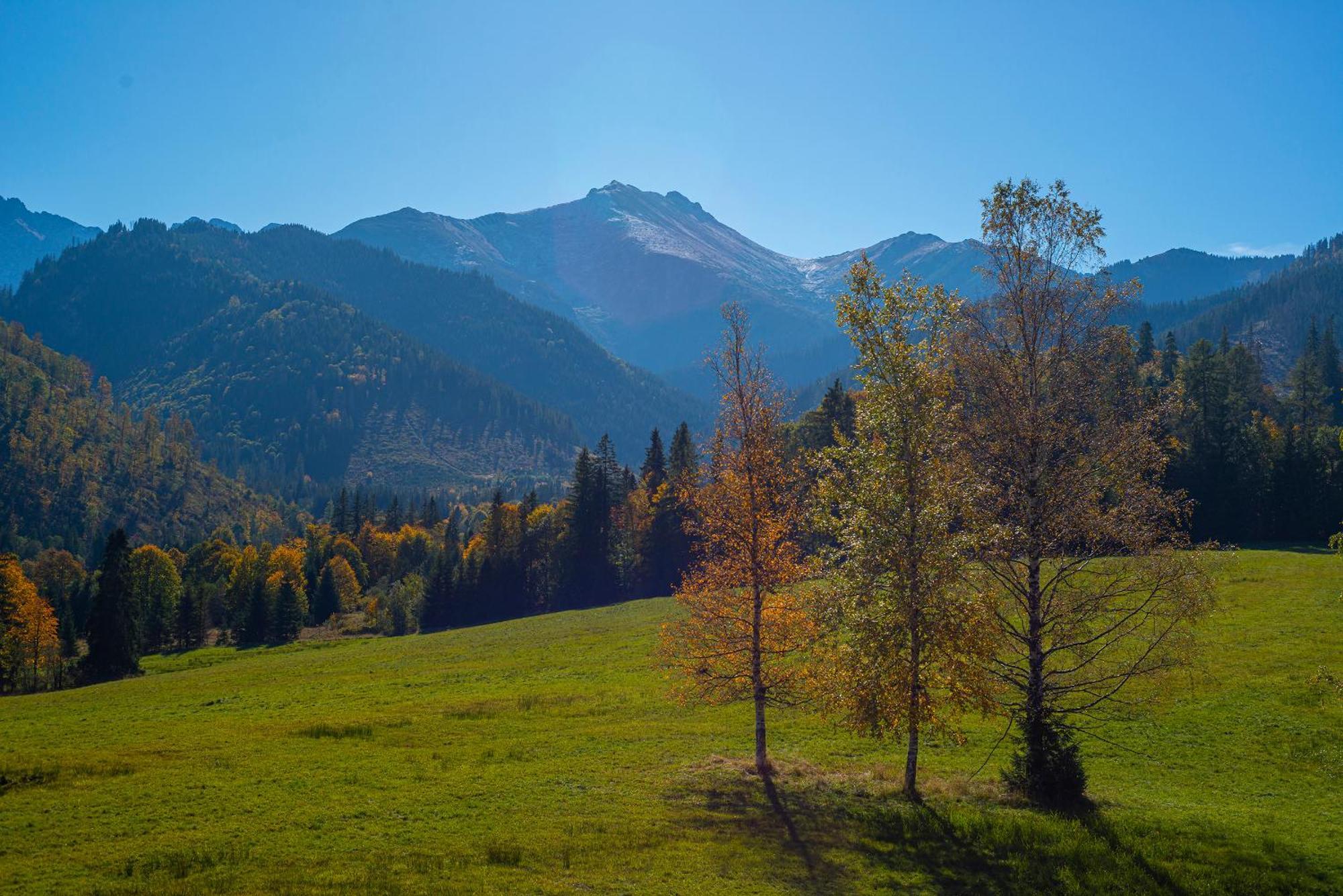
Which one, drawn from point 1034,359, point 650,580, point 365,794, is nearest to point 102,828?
point 365,794

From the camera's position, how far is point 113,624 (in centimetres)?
6875

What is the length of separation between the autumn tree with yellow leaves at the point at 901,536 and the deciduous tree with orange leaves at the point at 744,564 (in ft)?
8.67

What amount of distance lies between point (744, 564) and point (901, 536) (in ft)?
19.9

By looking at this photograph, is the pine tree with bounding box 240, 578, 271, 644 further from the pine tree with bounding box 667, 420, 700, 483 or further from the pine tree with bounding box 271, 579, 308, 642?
the pine tree with bounding box 667, 420, 700, 483

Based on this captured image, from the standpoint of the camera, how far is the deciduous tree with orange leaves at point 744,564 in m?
23.2

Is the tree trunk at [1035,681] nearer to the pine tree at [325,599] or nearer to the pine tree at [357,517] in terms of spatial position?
the pine tree at [325,599]

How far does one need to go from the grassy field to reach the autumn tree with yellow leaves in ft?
10.8

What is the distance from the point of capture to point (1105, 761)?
80.5ft

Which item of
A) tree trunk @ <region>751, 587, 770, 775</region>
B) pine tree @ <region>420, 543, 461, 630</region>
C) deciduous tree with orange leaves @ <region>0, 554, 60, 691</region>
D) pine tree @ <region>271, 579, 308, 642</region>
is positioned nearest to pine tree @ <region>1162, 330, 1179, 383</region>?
pine tree @ <region>420, 543, 461, 630</region>

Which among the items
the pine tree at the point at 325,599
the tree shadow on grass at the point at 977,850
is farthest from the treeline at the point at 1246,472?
the pine tree at the point at 325,599

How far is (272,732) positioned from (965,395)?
3121 cm

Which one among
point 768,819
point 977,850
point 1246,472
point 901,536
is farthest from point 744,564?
point 1246,472

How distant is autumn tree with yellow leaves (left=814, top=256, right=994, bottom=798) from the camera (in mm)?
18438

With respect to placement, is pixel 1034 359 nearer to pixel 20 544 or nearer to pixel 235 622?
pixel 235 622
